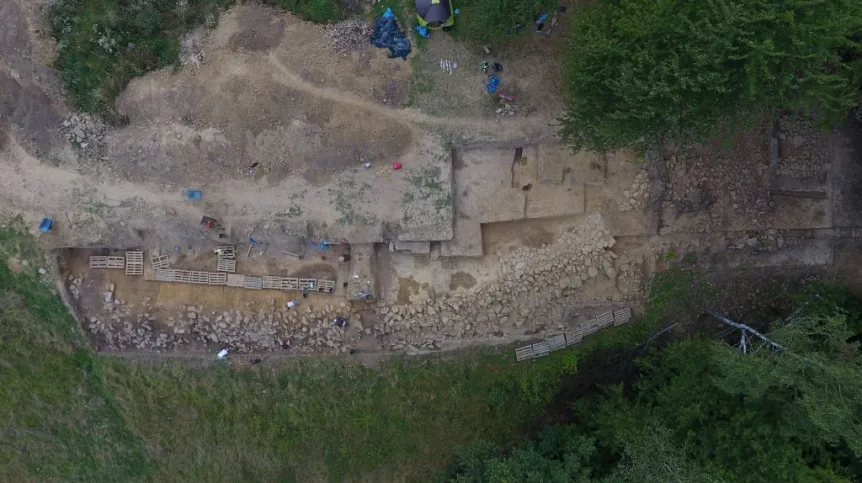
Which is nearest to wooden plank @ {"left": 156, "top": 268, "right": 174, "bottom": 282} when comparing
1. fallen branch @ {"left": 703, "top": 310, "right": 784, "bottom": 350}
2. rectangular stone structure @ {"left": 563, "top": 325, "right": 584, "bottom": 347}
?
rectangular stone structure @ {"left": 563, "top": 325, "right": 584, "bottom": 347}

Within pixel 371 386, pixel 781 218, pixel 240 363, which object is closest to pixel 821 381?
pixel 781 218

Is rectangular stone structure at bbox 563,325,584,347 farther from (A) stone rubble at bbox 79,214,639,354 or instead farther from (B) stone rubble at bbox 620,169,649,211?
(B) stone rubble at bbox 620,169,649,211

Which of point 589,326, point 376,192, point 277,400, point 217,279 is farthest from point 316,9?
point 589,326

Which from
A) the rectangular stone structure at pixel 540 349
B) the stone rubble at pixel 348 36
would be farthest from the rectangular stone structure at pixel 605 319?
the stone rubble at pixel 348 36

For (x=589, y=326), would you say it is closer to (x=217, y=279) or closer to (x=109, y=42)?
(x=217, y=279)

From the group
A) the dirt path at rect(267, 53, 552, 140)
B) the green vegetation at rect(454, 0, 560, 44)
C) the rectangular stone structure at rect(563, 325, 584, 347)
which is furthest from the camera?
the rectangular stone structure at rect(563, 325, 584, 347)

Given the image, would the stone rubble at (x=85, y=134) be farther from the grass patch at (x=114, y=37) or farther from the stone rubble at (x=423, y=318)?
the stone rubble at (x=423, y=318)
